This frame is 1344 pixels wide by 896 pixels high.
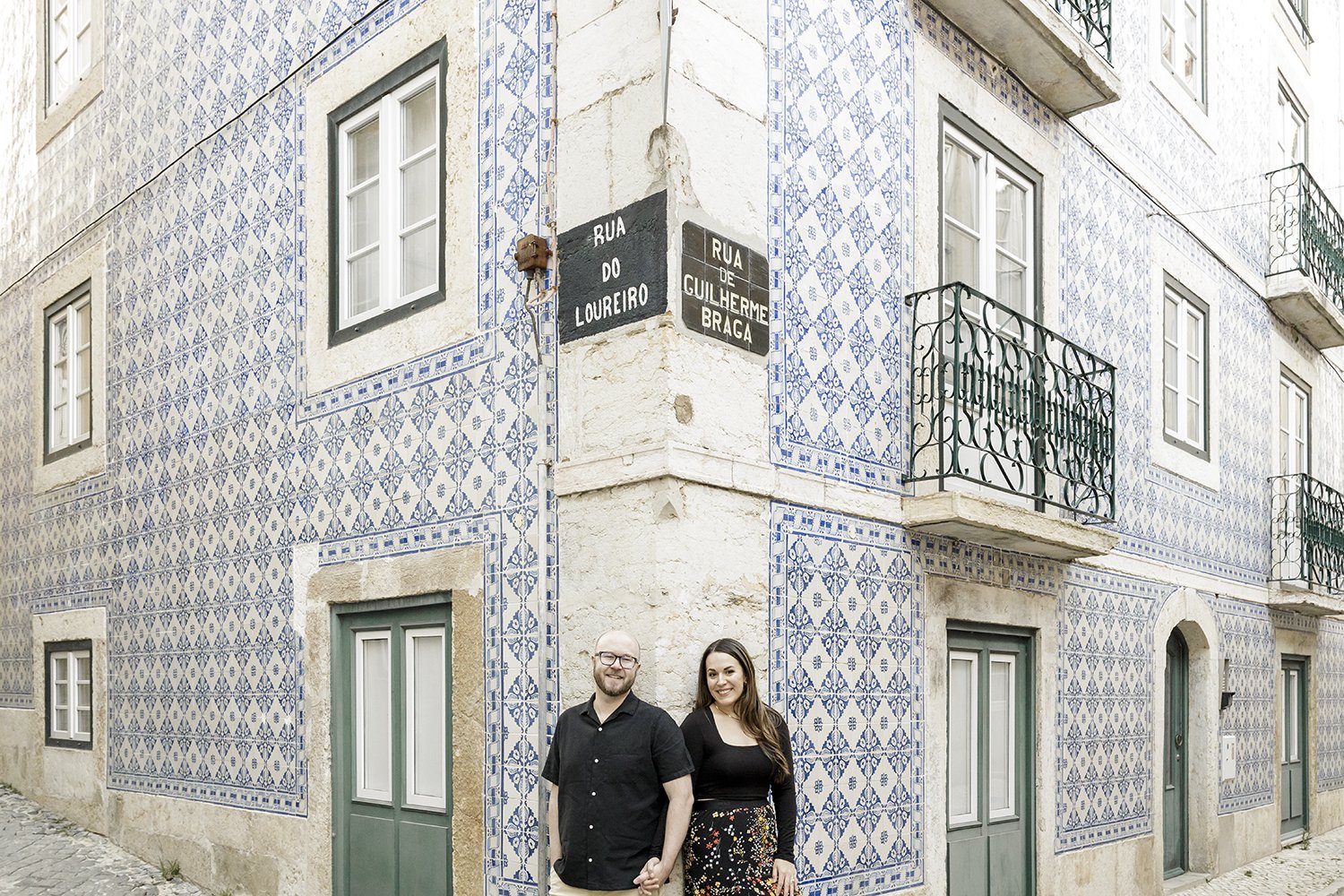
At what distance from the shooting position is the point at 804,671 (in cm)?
558

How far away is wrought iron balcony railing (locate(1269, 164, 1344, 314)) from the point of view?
11.6 meters

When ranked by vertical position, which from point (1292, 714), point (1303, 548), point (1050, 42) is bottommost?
point (1292, 714)

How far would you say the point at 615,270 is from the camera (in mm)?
5223

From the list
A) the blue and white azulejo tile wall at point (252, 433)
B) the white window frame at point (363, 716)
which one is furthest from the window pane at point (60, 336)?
the white window frame at point (363, 716)

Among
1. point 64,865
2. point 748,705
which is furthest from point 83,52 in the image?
point 748,705

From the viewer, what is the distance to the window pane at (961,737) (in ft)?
22.1

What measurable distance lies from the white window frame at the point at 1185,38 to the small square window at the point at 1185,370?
5.16 feet

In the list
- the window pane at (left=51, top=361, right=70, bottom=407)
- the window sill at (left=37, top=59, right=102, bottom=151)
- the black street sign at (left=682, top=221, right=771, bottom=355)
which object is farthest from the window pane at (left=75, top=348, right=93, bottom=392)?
the black street sign at (left=682, top=221, right=771, bottom=355)

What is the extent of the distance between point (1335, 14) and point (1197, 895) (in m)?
10.2

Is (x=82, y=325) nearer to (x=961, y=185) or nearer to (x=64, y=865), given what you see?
(x=64, y=865)

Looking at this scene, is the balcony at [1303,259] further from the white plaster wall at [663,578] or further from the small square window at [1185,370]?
the white plaster wall at [663,578]

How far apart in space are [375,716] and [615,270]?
2508 mm

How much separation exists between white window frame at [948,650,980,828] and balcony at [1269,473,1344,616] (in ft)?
17.4

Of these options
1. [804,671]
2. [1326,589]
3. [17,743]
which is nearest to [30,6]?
[17,743]
